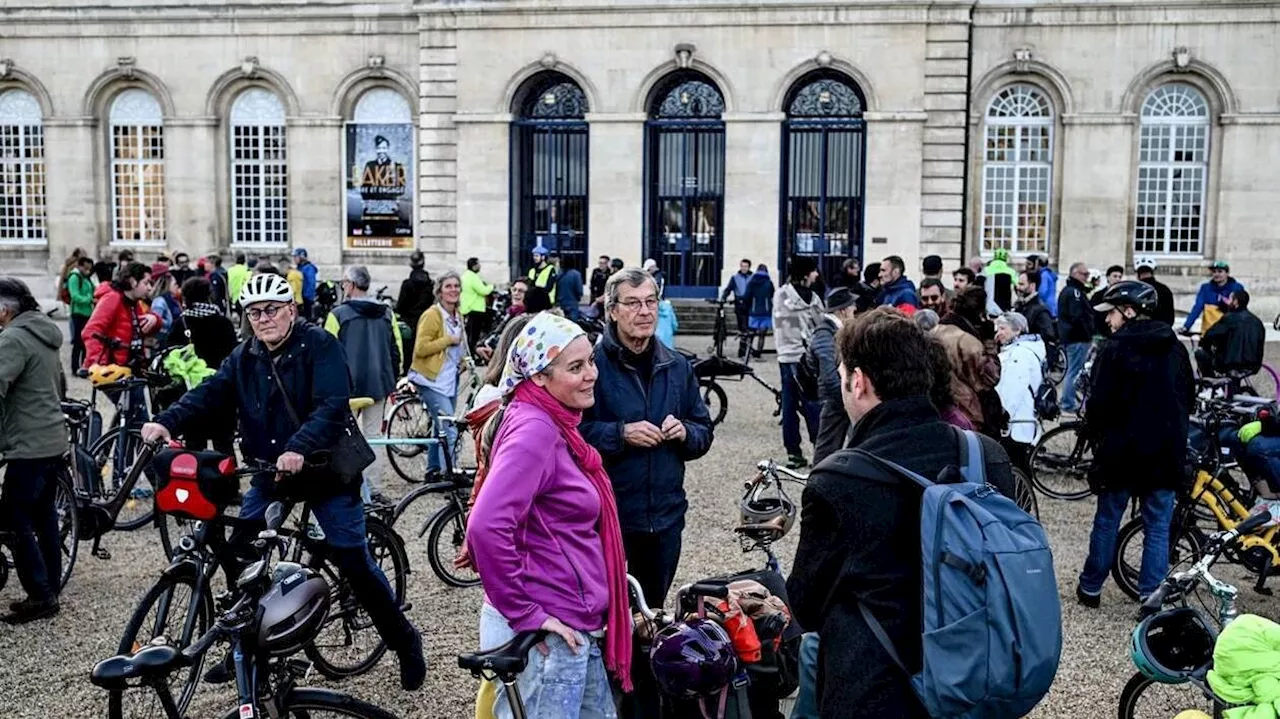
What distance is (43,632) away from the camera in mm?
6961

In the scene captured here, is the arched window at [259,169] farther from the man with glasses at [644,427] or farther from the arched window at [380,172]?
the man with glasses at [644,427]

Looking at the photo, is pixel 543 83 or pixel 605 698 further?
pixel 543 83

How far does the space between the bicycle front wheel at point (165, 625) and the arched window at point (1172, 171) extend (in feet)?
73.0

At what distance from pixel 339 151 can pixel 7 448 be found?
20.2 m

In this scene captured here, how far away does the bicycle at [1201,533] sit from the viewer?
24.0ft

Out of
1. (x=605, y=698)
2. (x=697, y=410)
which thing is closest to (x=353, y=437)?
(x=697, y=410)

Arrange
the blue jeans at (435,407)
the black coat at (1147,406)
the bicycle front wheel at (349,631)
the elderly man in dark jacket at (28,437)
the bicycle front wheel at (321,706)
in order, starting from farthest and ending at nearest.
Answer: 1. the blue jeans at (435,407)
2. the elderly man in dark jacket at (28,437)
3. the black coat at (1147,406)
4. the bicycle front wheel at (349,631)
5. the bicycle front wheel at (321,706)

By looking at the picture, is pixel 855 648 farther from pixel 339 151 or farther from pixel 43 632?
pixel 339 151

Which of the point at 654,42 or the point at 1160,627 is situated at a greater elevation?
the point at 654,42

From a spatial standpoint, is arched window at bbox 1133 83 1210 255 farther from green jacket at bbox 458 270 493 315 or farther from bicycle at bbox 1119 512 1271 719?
bicycle at bbox 1119 512 1271 719

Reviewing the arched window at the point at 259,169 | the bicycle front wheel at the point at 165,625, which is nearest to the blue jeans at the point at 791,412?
the bicycle front wheel at the point at 165,625

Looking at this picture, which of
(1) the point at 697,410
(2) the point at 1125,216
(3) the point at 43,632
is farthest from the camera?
(2) the point at 1125,216

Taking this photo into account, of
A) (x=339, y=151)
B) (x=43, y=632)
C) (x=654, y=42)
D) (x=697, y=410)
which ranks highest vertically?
(x=654, y=42)

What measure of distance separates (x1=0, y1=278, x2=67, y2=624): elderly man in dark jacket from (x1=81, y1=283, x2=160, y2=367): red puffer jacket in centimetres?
352
